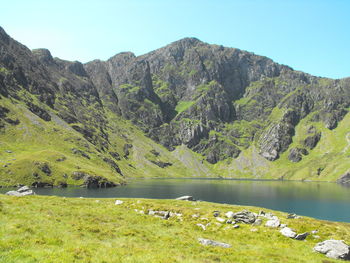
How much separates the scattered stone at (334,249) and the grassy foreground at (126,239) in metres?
0.85

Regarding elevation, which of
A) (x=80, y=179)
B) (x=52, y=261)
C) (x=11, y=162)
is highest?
(x=52, y=261)

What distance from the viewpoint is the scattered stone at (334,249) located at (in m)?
23.2

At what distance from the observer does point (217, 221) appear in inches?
1404

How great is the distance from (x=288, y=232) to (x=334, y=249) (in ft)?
21.9

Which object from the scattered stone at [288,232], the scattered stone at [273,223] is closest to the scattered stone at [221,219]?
the scattered stone at [273,223]

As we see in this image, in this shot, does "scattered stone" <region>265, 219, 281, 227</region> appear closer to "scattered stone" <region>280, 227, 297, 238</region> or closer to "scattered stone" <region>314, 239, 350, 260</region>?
"scattered stone" <region>280, 227, 297, 238</region>

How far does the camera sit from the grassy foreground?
55.0 ft

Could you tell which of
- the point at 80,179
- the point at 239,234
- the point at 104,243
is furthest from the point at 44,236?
the point at 80,179

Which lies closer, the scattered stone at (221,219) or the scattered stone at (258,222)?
the scattered stone at (258,222)

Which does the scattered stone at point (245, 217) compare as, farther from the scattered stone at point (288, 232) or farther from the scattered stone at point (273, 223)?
the scattered stone at point (288, 232)

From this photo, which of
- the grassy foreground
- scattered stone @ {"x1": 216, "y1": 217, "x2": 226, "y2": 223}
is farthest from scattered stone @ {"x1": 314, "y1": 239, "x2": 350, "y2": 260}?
scattered stone @ {"x1": 216, "y1": 217, "x2": 226, "y2": 223}

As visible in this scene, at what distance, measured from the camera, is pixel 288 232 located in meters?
30.5

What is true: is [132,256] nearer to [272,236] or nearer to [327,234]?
[272,236]

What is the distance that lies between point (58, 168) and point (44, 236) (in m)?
197
